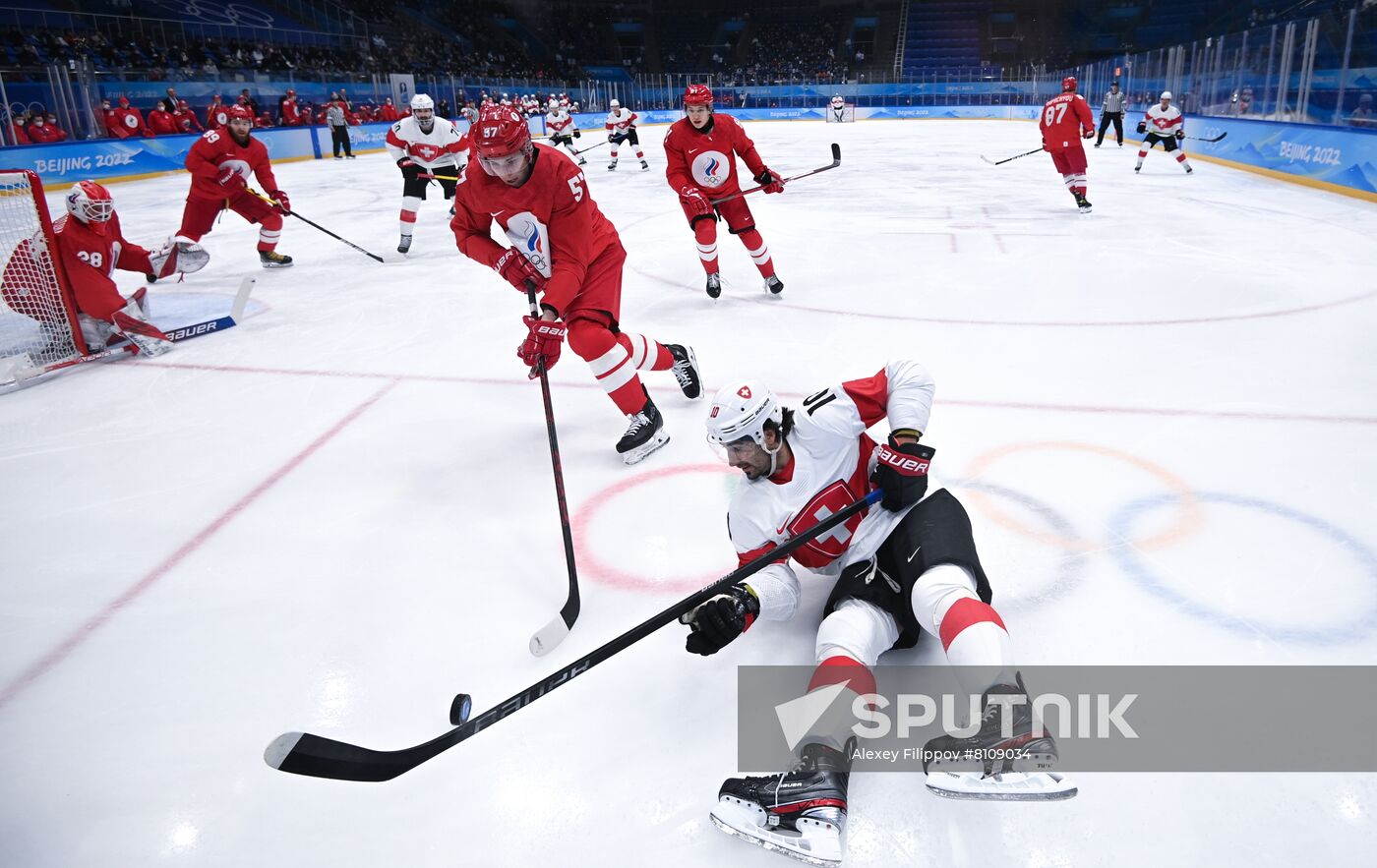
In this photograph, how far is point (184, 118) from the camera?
1343cm

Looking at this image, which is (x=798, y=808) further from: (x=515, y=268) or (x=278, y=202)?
(x=278, y=202)

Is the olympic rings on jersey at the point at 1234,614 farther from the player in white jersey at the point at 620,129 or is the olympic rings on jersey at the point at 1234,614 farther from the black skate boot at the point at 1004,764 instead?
the player in white jersey at the point at 620,129

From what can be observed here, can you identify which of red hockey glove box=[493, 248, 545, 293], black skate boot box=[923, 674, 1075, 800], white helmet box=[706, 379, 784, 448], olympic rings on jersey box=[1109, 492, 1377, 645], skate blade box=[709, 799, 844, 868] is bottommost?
olympic rings on jersey box=[1109, 492, 1377, 645]

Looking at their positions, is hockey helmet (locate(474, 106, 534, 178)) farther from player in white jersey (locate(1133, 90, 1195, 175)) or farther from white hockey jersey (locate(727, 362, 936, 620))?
player in white jersey (locate(1133, 90, 1195, 175))

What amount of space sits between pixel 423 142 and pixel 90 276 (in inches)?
133

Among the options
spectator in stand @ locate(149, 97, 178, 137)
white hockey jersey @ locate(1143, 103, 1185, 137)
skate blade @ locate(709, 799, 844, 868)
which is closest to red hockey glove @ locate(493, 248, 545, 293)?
skate blade @ locate(709, 799, 844, 868)

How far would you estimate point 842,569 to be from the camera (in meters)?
1.90

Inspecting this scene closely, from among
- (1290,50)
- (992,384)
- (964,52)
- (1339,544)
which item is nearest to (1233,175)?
(1290,50)

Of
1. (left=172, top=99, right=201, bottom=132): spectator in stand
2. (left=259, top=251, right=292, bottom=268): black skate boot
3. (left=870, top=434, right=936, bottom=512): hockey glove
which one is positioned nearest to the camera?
(left=870, top=434, right=936, bottom=512): hockey glove

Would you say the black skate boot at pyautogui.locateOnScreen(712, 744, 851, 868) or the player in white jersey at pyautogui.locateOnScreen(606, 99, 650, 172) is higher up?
the player in white jersey at pyautogui.locateOnScreen(606, 99, 650, 172)

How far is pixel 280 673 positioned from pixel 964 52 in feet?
112

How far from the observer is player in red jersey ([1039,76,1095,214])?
780 cm

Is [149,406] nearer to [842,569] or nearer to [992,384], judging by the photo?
[842,569]

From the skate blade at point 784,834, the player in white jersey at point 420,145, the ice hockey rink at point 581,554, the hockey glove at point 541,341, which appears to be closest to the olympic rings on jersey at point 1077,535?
the ice hockey rink at point 581,554
